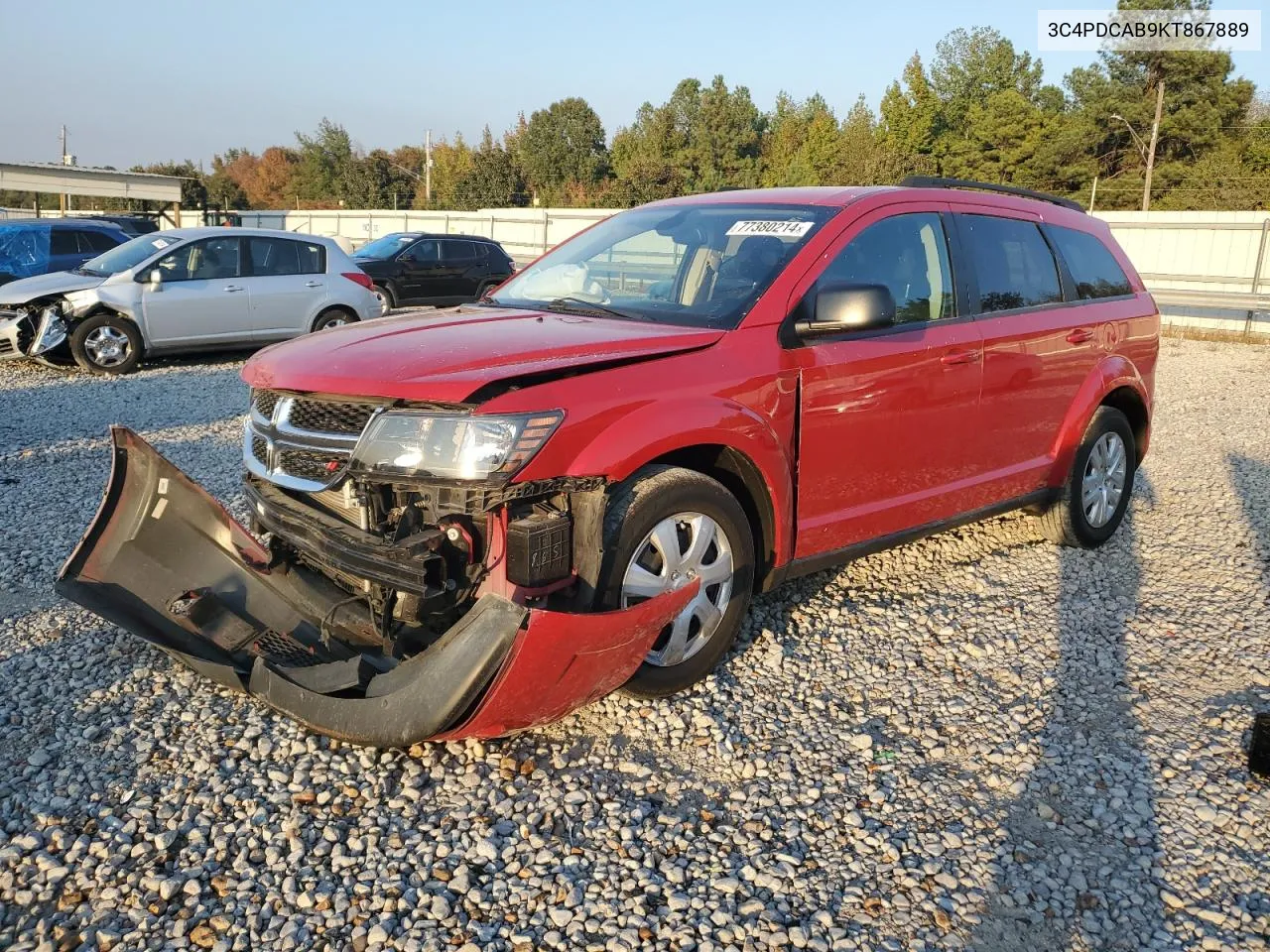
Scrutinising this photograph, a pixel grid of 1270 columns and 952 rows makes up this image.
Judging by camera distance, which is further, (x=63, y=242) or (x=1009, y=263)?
(x=63, y=242)

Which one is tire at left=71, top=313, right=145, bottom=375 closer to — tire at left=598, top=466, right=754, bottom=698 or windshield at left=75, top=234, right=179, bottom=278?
Result: windshield at left=75, top=234, right=179, bottom=278

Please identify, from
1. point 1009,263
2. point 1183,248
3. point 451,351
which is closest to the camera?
point 451,351

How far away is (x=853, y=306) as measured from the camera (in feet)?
12.5

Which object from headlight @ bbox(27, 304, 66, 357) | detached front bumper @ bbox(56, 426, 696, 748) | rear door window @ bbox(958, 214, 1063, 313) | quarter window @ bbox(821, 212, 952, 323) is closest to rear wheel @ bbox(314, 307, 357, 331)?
headlight @ bbox(27, 304, 66, 357)

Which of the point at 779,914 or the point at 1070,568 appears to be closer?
the point at 779,914

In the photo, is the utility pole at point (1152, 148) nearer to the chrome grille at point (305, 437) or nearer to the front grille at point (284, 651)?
the chrome grille at point (305, 437)

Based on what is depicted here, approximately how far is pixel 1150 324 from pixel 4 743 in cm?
621

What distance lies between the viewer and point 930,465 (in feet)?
15.3

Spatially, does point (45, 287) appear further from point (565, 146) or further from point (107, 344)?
point (565, 146)

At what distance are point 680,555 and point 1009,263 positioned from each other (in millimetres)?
2697

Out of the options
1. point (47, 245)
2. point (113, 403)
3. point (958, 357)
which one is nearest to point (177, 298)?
point (113, 403)

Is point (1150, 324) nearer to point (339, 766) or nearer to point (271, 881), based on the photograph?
point (339, 766)

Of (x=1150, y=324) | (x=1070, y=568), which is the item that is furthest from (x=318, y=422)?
(x=1150, y=324)

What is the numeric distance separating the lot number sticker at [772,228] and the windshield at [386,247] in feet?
49.3
